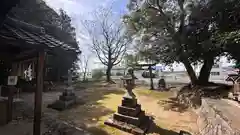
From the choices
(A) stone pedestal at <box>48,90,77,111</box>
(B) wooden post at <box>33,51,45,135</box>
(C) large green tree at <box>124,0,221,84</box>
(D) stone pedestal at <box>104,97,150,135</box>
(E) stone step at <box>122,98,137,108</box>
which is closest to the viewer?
(B) wooden post at <box>33,51,45,135</box>

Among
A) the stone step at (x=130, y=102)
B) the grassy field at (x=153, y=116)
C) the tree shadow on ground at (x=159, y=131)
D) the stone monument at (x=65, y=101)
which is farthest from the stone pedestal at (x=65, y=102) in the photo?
the tree shadow on ground at (x=159, y=131)

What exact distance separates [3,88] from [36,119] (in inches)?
170

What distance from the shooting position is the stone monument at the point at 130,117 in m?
4.98

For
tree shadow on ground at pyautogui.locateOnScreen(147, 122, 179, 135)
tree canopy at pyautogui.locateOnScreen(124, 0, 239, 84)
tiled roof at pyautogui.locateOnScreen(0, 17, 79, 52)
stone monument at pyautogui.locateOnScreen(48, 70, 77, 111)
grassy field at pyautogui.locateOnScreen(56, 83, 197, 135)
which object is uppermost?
tree canopy at pyautogui.locateOnScreen(124, 0, 239, 84)

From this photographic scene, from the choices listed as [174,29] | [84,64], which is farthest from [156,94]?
[84,64]

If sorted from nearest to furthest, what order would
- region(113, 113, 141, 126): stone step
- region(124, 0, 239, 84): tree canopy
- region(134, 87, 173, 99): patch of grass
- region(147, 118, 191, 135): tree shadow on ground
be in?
1. region(147, 118, 191, 135): tree shadow on ground
2. region(113, 113, 141, 126): stone step
3. region(124, 0, 239, 84): tree canopy
4. region(134, 87, 173, 99): patch of grass

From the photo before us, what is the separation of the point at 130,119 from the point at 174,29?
573 centimetres

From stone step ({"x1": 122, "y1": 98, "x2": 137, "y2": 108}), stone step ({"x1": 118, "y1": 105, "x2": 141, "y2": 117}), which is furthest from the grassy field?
stone step ({"x1": 122, "y1": 98, "x2": 137, "y2": 108})

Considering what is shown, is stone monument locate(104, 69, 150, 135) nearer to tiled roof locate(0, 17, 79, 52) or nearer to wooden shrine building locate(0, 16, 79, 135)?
wooden shrine building locate(0, 16, 79, 135)

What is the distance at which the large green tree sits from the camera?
307 inches

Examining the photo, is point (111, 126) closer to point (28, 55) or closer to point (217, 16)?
point (28, 55)

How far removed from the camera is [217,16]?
7.06 m

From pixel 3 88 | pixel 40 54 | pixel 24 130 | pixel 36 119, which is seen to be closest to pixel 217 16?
pixel 40 54

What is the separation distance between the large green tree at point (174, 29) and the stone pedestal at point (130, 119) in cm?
419
